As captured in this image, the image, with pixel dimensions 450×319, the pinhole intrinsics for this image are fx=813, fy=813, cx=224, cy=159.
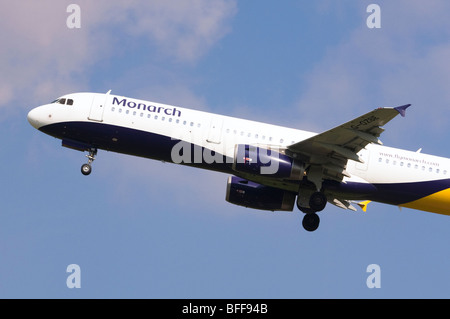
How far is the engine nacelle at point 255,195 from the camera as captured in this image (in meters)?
43.0

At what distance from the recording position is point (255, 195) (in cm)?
4306

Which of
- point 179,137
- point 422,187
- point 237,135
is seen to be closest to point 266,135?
point 237,135

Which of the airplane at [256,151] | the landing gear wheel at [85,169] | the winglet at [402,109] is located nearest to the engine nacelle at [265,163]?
the airplane at [256,151]

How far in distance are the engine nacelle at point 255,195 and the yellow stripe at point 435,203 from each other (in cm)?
622

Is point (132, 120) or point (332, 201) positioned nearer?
point (132, 120)

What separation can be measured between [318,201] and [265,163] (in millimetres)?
3643

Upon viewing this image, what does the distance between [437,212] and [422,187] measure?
2.27 metres

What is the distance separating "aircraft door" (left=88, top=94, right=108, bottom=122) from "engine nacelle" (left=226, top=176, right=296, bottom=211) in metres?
7.64

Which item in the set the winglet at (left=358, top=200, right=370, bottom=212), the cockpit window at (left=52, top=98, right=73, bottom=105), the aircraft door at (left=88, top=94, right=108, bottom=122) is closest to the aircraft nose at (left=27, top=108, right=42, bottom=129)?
the cockpit window at (left=52, top=98, right=73, bottom=105)

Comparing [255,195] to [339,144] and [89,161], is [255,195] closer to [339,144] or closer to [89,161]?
[339,144]

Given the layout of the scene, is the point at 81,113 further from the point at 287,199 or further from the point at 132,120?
the point at 287,199

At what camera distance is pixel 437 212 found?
42.9m

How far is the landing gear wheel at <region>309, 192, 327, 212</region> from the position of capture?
40.4 metres

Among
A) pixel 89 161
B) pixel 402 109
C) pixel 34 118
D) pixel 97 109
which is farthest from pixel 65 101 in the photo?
pixel 402 109
